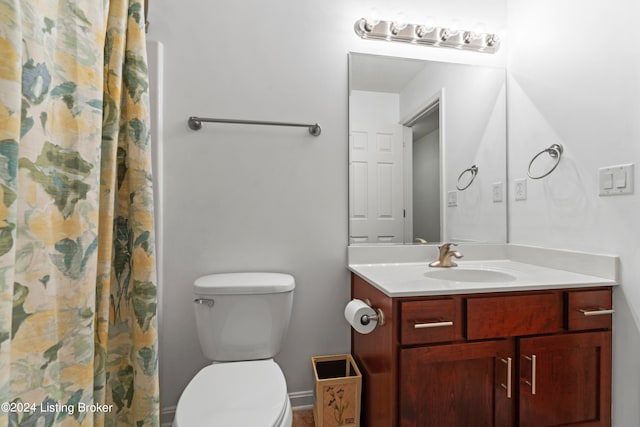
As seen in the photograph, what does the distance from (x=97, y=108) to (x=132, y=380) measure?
0.57 meters

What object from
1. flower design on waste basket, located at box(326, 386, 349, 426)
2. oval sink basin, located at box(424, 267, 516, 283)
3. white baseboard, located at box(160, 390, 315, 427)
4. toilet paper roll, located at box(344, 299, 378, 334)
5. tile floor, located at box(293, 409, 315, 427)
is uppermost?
oval sink basin, located at box(424, 267, 516, 283)

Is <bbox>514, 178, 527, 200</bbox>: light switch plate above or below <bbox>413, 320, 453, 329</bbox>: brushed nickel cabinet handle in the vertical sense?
above

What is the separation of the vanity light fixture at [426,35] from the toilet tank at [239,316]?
1.38 metres

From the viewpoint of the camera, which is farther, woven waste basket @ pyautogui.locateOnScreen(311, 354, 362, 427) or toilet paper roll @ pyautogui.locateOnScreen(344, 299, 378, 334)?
woven waste basket @ pyautogui.locateOnScreen(311, 354, 362, 427)

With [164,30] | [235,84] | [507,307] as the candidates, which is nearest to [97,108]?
[235,84]

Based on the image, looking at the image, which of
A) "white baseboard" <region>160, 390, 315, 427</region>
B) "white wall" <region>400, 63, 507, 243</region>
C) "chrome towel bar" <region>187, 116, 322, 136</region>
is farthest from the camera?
"white wall" <region>400, 63, 507, 243</region>

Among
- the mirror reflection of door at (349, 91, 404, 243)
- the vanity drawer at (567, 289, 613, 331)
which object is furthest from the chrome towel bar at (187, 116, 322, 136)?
the vanity drawer at (567, 289, 613, 331)

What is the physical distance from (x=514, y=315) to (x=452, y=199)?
0.75 metres

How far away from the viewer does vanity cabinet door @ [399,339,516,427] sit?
3.60 ft

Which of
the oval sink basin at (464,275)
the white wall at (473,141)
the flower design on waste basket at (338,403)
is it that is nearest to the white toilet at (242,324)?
the flower design on waste basket at (338,403)

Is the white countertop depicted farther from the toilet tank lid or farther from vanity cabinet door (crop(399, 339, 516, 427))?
the toilet tank lid

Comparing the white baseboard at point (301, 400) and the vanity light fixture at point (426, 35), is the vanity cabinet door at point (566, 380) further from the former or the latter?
the vanity light fixture at point (426, 35)

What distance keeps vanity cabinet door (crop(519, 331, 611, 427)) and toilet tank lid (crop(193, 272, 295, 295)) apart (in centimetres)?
98

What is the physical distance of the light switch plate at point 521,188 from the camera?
5.49 ft
